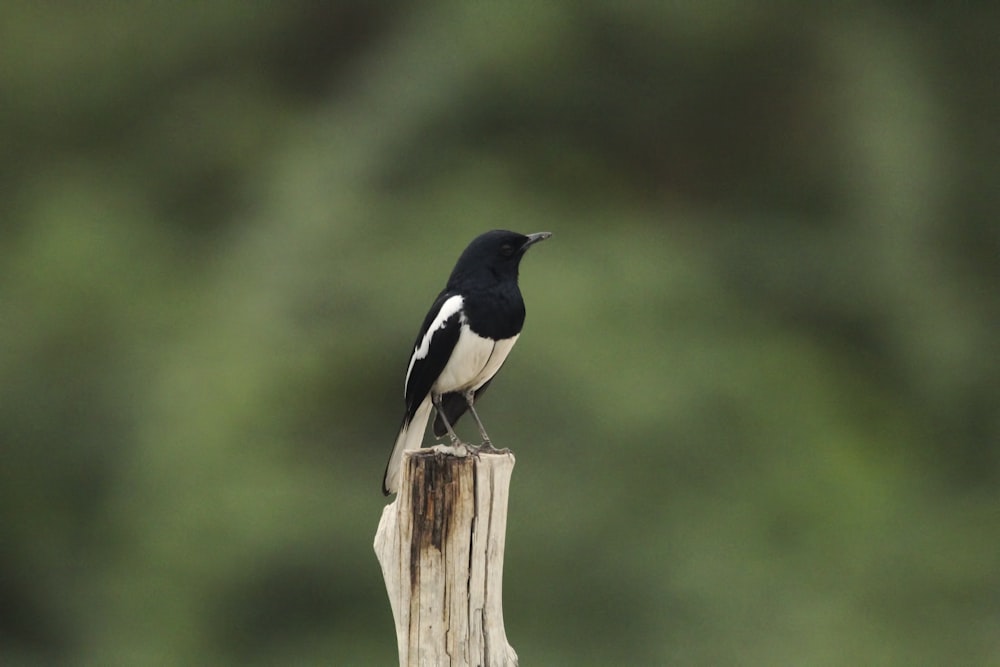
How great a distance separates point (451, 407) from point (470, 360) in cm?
55

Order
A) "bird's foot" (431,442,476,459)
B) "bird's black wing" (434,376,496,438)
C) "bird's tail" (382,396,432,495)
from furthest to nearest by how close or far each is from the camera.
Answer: "bird's black wing" (434,376,496,438)
"bird's tail" (382,396,432,495)
"bird's foot" (431,442,476,459)

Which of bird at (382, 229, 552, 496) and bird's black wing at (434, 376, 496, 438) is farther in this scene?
bird's black wing at (434, 376, 496, 438)

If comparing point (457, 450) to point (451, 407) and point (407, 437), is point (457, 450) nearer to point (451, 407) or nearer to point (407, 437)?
point (407, 437)

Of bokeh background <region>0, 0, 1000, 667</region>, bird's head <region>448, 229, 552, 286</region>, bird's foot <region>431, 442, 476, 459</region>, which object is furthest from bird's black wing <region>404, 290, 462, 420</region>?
bokeh background <region>0, 0, 1000, 667</region>

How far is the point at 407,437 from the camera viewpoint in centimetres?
511

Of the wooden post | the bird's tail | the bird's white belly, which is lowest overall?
the wooden post

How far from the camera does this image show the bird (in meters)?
4.71

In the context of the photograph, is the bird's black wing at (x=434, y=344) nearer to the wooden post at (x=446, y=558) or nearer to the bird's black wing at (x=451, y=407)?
the bird's black wing at (x=451, y=407)

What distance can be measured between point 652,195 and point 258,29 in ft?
15.0

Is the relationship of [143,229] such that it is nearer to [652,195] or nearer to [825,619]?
[652,195]

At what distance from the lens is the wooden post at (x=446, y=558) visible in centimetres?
394

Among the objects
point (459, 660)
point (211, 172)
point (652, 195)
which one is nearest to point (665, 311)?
point (652, 195)

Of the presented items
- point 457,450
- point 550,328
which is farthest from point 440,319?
point 550,328

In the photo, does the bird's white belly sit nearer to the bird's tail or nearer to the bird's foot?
the bird's tail
